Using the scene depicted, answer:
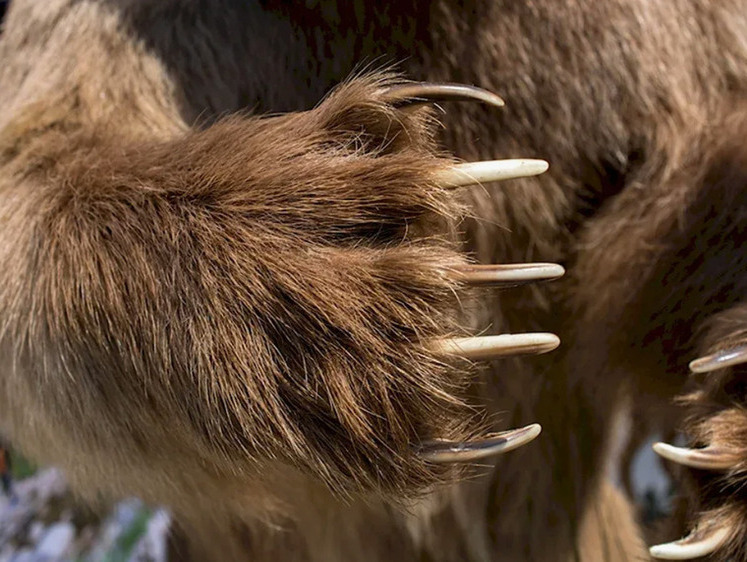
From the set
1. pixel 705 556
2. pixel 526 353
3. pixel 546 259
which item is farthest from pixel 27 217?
pixel 705 556

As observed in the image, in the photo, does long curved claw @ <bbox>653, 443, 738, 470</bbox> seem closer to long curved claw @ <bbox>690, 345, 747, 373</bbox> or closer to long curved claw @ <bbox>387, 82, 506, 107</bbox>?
long curved claw @ <bbox>690, 345, 747, 373</bbox>

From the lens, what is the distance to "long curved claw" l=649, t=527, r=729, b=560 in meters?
0.92

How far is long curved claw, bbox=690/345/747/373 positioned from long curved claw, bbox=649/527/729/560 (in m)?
0.16

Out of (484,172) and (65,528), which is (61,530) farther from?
(484,172)

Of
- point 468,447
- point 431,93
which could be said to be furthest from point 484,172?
point 468,447

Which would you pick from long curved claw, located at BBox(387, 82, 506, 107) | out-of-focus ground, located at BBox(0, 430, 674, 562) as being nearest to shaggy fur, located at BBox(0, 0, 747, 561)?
long curved claw, located at BBox(387, 82, 506, 107)

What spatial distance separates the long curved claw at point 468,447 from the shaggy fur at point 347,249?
0.01 m

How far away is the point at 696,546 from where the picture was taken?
3.04 ft

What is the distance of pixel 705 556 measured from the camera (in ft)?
3.08

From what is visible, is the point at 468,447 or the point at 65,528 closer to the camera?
the point at 468,447

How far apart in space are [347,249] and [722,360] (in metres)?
0.40

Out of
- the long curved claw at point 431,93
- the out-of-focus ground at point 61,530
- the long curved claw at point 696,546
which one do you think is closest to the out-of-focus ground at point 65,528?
the out-of-focus ground at point 61,530

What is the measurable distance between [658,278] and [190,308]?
62 cm

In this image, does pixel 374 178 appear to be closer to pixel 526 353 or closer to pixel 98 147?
pixel 526 353
